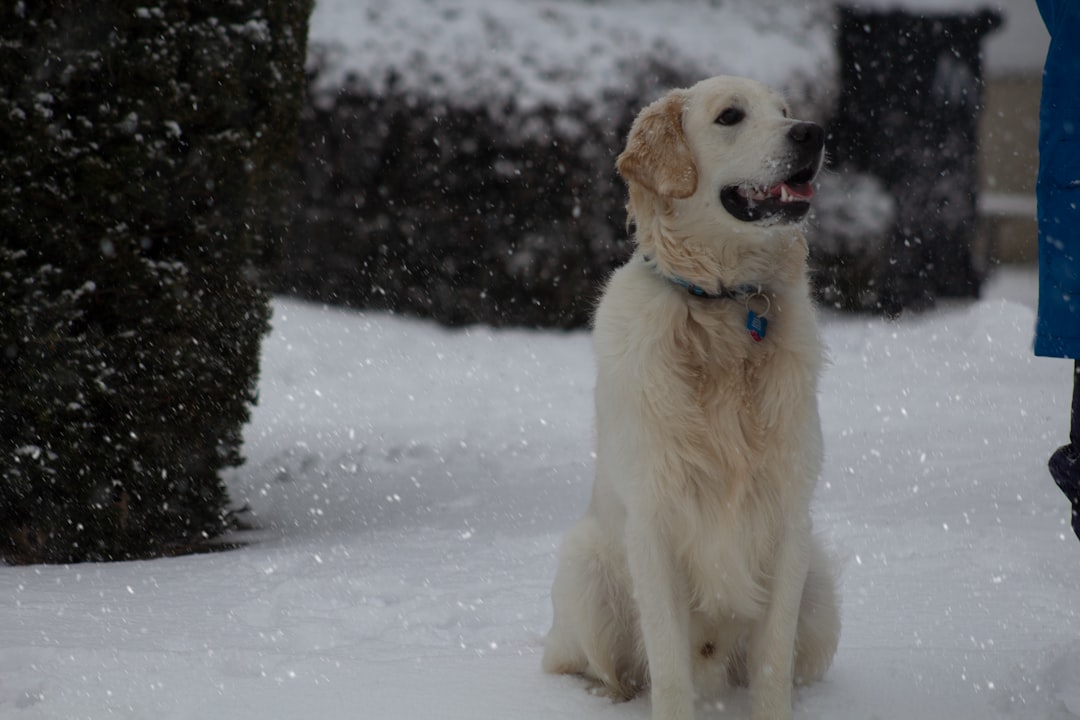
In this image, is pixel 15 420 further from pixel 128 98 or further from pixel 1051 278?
pixel 1051 278

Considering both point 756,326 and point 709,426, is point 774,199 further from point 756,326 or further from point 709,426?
point 709,426

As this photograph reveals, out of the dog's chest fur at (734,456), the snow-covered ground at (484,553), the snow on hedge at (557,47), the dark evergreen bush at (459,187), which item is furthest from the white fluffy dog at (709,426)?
the snow on hedge at (557,47)

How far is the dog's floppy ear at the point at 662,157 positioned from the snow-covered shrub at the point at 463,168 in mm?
5505

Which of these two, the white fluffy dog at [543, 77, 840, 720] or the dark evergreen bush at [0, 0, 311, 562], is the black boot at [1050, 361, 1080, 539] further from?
the dark evergreen bush at [0, 0, 311, 562]

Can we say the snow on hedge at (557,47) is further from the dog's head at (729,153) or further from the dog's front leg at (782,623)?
the dog's front leg at (782,623)

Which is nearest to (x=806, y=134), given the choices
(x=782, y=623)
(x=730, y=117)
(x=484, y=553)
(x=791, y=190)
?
(x=791, y=190)

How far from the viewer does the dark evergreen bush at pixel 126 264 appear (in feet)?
15.4

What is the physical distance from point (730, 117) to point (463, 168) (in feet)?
19.0

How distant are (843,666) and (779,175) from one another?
1514 millimetres

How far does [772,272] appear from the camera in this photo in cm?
314

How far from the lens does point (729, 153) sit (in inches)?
126

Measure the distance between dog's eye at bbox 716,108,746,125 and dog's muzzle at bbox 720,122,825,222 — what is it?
192 millimetres

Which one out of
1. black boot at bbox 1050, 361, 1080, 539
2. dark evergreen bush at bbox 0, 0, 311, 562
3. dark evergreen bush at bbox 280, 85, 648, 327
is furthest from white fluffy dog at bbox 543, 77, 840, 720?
dark evergreen bush at bbox 280, 85, 648, 327

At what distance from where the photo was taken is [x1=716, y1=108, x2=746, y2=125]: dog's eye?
3.21 meters
